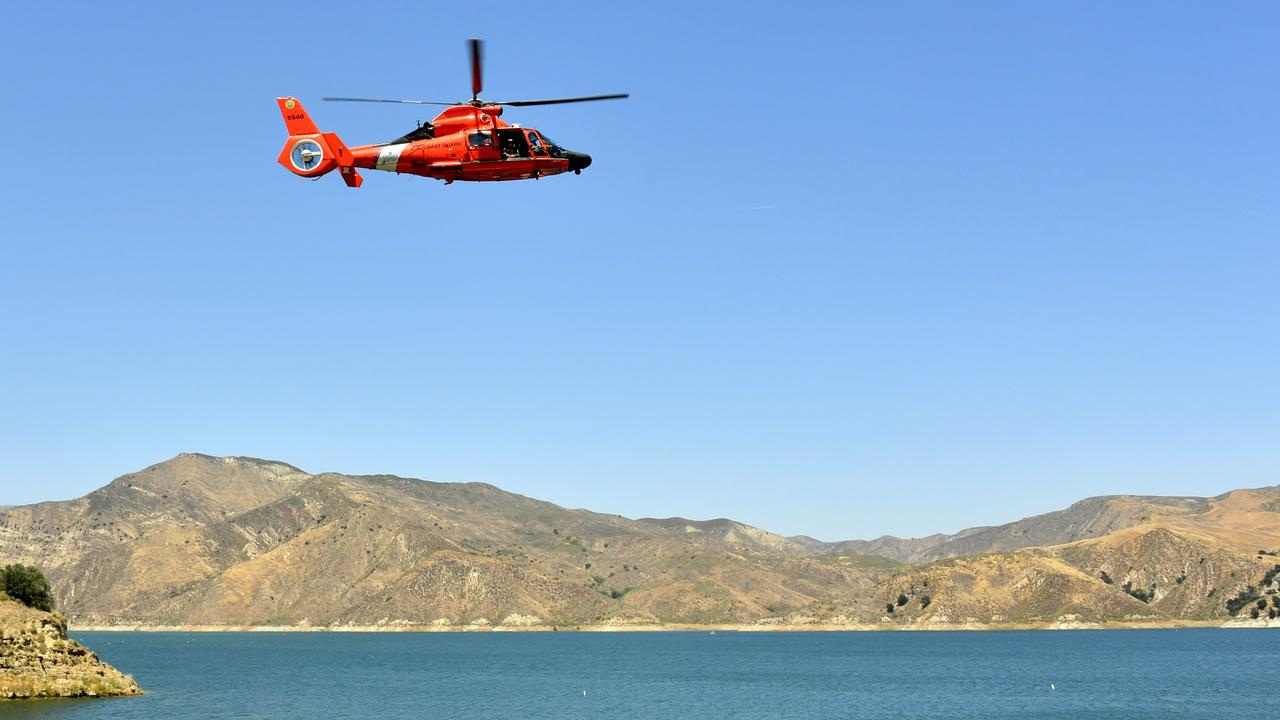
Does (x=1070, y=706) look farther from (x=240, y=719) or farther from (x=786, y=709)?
(x=240, y=719)

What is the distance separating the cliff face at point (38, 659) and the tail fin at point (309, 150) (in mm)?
62103

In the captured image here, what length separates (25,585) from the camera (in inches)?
4828

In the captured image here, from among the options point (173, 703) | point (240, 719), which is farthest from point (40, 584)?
point (240, 719)

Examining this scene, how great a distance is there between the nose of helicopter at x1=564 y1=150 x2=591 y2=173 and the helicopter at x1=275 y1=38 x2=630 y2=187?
0.15ft

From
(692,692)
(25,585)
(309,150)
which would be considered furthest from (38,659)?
(692,692)

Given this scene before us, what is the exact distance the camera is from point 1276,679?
162m

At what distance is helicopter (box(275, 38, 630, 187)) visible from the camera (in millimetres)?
57312

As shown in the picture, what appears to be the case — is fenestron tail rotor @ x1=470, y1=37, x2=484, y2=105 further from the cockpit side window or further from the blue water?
the blue water

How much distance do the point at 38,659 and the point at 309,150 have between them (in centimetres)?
6542

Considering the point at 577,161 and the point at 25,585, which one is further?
the point at 25,585

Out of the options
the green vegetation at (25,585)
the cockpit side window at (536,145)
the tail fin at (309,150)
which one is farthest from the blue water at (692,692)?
the cockpit side window at (536,145)

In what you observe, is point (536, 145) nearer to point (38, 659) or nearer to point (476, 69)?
point (476, 69)

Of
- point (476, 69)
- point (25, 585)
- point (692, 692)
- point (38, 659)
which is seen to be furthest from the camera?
point (692, 692)

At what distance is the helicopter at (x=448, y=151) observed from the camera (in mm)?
57312
